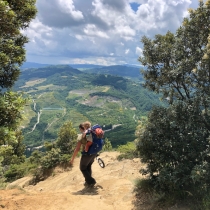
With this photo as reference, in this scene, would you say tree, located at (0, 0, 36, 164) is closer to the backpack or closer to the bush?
the backpack

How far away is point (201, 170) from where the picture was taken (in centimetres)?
609

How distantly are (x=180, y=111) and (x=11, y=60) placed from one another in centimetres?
599

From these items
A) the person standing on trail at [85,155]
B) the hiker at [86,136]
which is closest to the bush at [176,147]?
the hiker at [86,136]

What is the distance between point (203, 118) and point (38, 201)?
6327 millimetres

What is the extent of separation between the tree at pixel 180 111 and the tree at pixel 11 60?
4.34 m

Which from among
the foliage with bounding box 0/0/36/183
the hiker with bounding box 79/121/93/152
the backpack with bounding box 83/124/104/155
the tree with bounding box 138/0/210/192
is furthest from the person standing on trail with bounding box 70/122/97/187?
the foliage with bounding box 0/0/36/183

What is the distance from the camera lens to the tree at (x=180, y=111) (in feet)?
22.6

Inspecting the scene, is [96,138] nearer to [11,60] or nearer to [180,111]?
[180,111]

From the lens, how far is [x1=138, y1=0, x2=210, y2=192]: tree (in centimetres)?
688

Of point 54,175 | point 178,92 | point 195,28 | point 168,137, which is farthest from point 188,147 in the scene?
point 54,175

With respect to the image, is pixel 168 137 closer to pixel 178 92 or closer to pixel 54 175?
pixel 178 92

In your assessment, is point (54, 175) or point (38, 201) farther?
point (54, 175)

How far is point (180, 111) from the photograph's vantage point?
7.52m

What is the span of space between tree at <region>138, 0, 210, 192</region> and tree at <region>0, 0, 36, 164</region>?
171 inches
